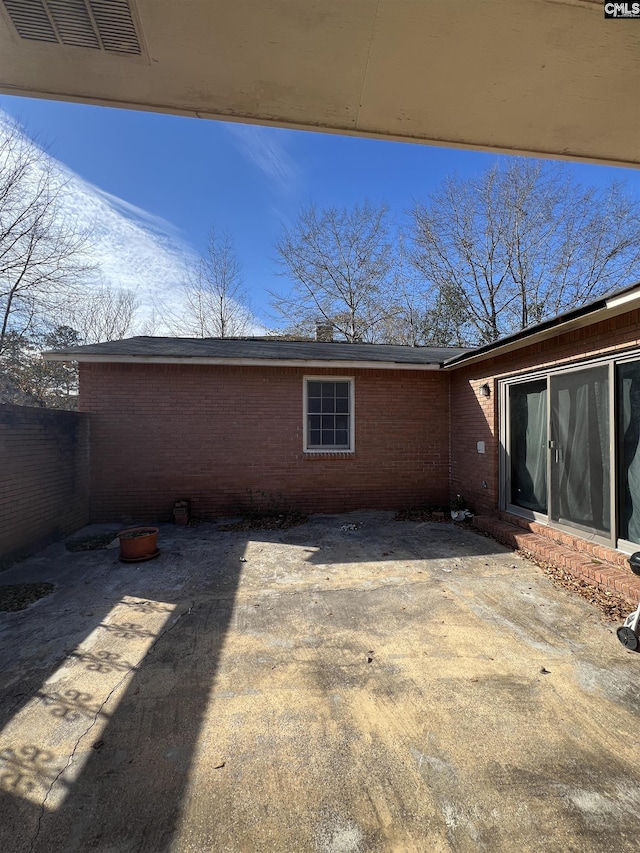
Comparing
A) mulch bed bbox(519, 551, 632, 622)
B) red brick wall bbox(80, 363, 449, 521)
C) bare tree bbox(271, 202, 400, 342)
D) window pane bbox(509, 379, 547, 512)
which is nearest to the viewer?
mulch bed bbox(519, 551, 632, 622)

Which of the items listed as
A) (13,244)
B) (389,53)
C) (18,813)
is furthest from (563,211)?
(18,813)

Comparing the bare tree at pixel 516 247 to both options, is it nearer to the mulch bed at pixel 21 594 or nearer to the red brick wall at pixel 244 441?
the red brick wall at pixel 244 441

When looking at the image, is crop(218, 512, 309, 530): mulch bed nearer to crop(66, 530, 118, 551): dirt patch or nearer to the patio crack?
crop(66, 530, 118, 551): dirt patch

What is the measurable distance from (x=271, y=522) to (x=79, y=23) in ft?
20.9

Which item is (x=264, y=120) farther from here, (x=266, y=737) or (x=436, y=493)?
(x=436, y=493)

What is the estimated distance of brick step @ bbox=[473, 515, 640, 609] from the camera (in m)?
3.70

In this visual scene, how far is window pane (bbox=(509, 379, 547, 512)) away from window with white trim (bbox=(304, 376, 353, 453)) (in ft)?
10.0

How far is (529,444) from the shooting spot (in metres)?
5.77

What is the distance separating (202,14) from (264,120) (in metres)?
0.83

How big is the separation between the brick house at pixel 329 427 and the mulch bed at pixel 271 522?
1.25ft

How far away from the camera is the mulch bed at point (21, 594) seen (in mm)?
3705

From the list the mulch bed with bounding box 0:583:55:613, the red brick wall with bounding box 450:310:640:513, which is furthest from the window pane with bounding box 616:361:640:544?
the mulch bed with bounding box 0:583:55:613

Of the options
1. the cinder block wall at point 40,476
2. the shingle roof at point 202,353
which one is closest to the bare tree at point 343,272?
the shingle roof at point 202,353

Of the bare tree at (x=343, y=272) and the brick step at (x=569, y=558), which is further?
the bare tree at (x=343, y=272)
